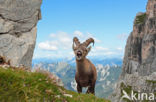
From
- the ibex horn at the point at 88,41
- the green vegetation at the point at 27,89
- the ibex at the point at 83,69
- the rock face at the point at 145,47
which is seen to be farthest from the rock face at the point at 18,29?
the rock face at the point at 145,47

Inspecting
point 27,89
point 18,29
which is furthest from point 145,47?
point 27,89

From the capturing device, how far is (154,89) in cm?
860

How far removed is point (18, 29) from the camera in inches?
1821

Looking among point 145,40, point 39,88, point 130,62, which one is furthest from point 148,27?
point 39,88

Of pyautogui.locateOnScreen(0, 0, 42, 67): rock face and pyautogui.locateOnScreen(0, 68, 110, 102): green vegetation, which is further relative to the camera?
pyautogui.locateOnScreen(0, 0, 42, 67): rock face

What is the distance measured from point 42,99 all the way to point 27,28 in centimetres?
4258

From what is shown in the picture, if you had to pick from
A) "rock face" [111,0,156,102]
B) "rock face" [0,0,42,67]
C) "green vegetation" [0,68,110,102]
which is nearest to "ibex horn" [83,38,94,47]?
"green vegetation" [0,68,110,102]

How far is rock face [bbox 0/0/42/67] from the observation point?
44.4 meters

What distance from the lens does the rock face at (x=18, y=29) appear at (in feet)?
146

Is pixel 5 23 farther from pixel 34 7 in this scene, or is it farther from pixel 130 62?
pixel 130 62

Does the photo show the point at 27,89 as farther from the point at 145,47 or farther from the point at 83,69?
the point at 145,47

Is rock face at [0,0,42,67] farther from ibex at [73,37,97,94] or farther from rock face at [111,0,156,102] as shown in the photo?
rock face at [111,0,156,102]

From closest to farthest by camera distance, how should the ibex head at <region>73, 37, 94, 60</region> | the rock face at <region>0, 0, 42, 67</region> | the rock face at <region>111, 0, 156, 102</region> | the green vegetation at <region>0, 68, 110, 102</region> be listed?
the green vegetation at <region>0, 68, 110, 102</region> → the ibex head at <region>73, 37, 94, 60</region> → the rock face at <region>0, 0, 42, 67</region> → the rock face at <region>111, 0, 156, 102</region>

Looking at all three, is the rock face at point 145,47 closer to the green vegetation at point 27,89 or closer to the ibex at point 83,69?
the ibex at point 83,69
